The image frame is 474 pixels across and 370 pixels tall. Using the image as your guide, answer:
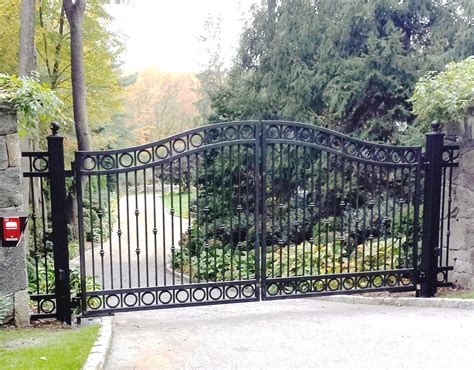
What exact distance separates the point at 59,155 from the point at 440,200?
4.16 meters

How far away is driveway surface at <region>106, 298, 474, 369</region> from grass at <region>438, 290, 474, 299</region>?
39 centimetres

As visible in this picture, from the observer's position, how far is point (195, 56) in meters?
28.3

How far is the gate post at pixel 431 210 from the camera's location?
5.33m

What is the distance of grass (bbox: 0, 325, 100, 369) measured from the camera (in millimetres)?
3356

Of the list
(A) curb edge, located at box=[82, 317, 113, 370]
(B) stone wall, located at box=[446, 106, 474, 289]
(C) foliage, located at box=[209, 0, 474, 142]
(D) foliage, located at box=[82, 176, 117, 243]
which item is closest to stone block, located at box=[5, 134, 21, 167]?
(D) foliage, located at box=[82, 176, 117, 243]

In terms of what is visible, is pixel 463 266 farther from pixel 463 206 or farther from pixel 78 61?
pixel 78 61

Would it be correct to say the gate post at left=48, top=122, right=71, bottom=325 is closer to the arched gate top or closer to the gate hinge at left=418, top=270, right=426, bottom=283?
the arched gate top

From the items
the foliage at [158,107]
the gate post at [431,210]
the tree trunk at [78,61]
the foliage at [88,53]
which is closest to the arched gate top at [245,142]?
the gate post at [431,210]

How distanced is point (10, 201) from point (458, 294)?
4.81 metres

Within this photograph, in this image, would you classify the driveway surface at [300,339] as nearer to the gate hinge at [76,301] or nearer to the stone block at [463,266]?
the gate hinge at [76,301]

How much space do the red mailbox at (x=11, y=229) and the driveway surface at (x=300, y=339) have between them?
1.27 metres

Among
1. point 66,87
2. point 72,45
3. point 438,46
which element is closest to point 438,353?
point 438,46

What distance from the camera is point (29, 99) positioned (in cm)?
416

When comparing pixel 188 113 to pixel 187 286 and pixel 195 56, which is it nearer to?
pixel 195 56
